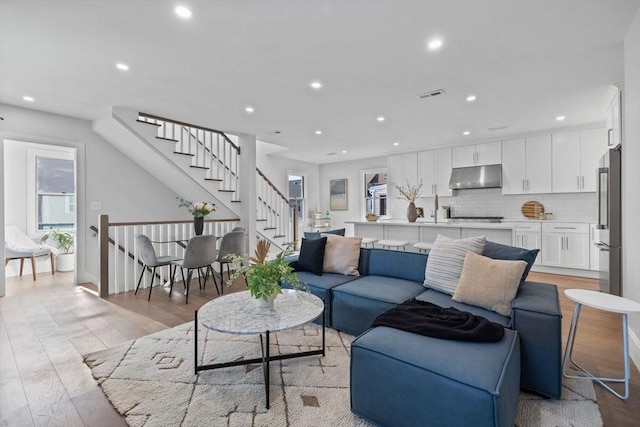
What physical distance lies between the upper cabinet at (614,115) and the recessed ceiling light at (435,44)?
2.45 metres

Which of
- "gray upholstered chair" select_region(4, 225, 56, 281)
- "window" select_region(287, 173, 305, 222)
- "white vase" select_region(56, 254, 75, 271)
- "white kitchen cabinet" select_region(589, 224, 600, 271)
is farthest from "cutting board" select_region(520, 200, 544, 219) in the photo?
"gray upholstered chair" select_region(4, 225, 56, 281)

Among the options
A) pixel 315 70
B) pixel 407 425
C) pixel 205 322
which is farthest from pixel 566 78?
pixel 205 322

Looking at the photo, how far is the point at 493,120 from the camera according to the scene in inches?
191

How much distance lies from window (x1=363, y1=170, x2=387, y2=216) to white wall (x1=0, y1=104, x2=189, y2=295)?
519cm

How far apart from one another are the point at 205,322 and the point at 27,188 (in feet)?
20.2

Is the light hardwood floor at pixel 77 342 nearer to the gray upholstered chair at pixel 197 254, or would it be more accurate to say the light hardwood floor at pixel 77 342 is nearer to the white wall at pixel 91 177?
the gray upholstered chair at pixel 197 254

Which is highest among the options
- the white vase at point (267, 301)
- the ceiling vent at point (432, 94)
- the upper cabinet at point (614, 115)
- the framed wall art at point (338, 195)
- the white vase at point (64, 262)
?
the ceiling vent at point (432, 94)

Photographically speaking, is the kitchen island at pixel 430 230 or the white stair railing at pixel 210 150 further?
the white stair railing at pixel 210 150

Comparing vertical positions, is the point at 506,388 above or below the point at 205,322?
below

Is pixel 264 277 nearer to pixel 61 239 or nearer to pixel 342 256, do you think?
pixel 342 256

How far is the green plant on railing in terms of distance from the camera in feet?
18.9

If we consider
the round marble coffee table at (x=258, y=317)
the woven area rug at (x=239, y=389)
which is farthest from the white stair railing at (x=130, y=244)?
the round marble coffee table at (x=258, y=317)

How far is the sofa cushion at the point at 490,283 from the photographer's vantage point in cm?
211

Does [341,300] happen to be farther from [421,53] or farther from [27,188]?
[27,188]
